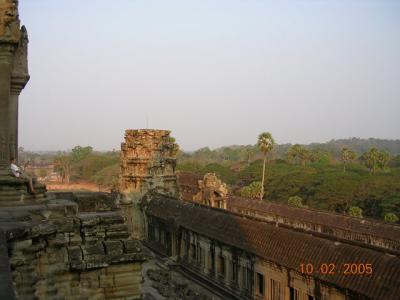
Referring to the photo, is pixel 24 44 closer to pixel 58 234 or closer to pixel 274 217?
pixel 58 234

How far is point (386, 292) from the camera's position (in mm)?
10531

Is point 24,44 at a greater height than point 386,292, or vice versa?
point 24,44

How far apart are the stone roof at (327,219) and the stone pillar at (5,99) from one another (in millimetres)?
16373

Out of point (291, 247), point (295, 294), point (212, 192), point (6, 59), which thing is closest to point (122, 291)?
point (6, 59)

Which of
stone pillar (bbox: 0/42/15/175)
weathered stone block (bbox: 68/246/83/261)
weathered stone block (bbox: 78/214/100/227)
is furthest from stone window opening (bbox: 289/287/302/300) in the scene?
stone pillar (bbox: 0/42/15/175)

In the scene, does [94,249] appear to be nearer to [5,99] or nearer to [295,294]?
[5,99]

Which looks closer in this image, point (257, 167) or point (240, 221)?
point (240, 221)

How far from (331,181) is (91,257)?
4100cm

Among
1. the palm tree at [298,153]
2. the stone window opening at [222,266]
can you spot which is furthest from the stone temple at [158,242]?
the palm tree at [298,153]

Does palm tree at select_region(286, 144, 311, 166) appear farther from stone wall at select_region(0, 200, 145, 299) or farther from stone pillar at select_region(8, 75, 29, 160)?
stone wall at select_region(0, 200, 145, 299)

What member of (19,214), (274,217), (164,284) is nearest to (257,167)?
(274,217)

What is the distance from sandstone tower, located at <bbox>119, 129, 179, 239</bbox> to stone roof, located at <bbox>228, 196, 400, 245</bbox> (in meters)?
6.57

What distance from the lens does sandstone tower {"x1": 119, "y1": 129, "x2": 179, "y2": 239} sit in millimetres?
26562
